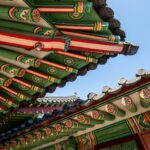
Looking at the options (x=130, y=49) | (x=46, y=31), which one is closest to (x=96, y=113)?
(x=130, y=49)

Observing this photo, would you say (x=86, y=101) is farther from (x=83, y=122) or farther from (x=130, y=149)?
(x=130, y=149)

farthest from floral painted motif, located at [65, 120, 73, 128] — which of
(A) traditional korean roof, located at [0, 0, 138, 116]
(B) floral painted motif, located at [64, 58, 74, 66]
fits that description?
(B) floral painted motif, located at [64, 58, 74, 66]

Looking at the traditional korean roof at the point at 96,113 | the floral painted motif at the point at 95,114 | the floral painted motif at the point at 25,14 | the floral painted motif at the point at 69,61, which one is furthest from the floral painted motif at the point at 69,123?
the floral painted motif at the point at 25,14

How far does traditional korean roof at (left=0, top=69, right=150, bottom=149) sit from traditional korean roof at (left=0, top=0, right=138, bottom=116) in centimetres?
69

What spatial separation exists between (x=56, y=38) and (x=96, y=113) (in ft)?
6.69

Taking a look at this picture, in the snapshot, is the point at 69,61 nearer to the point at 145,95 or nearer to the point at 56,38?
the point at 56,38

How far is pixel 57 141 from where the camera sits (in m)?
6.99

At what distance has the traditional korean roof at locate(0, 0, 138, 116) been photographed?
3.91 meters

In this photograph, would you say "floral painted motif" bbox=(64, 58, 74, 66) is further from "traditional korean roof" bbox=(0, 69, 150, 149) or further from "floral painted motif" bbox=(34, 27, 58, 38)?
"floral painted motif" bbox=(34, 27, 58, 38)

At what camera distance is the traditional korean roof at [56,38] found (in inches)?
154

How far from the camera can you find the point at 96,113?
5.36m

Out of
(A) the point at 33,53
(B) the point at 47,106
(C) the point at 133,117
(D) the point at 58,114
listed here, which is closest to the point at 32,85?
(D) the point at 58,114

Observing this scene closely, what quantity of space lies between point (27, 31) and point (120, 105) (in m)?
2.35

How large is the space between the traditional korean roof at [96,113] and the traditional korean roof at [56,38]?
694mm
